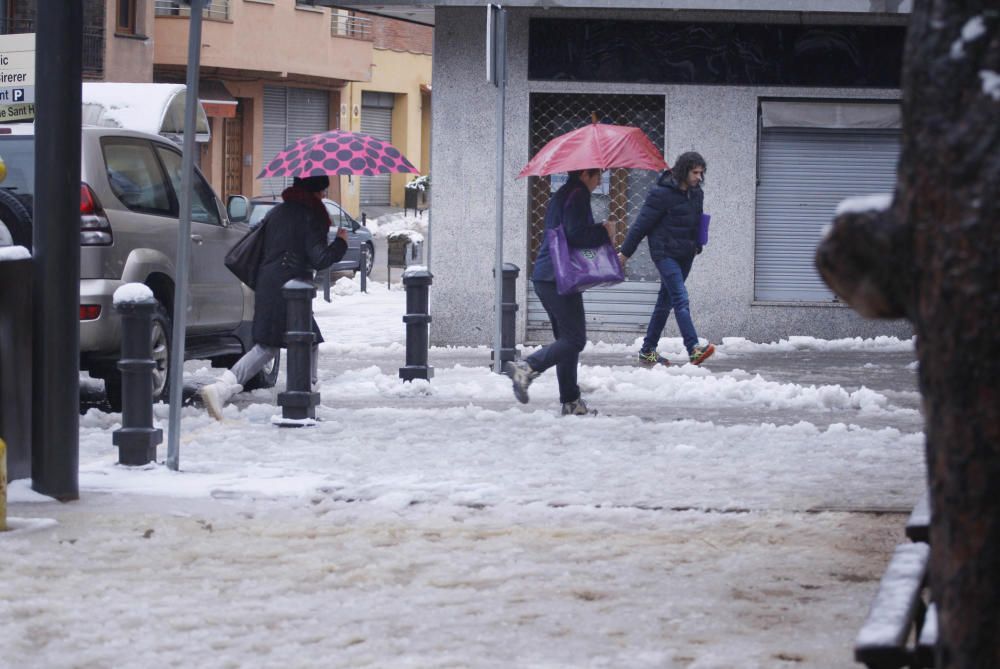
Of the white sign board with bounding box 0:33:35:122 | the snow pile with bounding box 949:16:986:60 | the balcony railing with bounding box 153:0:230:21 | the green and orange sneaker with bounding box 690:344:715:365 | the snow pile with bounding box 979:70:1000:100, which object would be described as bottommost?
the green and orange sneaker with bounding box 690:344:715:365

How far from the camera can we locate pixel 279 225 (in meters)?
11.1

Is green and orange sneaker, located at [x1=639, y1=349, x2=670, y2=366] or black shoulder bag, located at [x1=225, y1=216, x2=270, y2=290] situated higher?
black shoulder bag, located at [x1=225, y1=216, x2=270, y2=290]

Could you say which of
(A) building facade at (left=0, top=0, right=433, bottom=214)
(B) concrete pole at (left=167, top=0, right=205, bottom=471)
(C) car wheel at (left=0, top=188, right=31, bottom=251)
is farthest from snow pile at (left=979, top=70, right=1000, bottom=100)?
(A) building facade at (left=0, top=0, right=433, bottom=214)

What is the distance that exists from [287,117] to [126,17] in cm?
827

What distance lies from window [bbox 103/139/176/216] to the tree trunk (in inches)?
359

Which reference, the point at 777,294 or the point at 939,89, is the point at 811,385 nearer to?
the point at 777,294

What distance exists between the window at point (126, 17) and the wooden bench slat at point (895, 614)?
39.7 metres

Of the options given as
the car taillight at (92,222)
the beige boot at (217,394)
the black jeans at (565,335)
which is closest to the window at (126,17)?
the car taillight at (92,222)

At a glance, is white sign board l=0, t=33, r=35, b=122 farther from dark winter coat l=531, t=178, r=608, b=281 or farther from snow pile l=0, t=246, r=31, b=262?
snow pile l=0, t=246, r=31, b=262

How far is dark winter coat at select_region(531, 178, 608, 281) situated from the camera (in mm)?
10750

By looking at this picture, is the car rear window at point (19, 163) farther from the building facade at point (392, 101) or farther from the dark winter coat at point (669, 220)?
the building facade at point (392, 101)

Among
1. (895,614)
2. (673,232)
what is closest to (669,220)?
(673,232)

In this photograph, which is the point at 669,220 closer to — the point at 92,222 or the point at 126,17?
the point at 92,222

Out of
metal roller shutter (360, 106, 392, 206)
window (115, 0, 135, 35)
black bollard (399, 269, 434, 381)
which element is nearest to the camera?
black bollard (399, 269, 434, 381)
